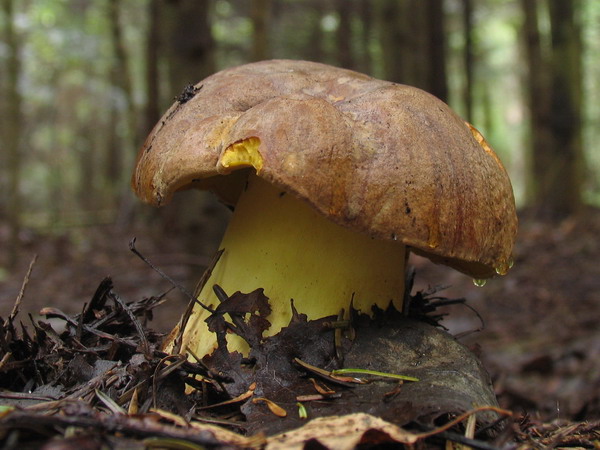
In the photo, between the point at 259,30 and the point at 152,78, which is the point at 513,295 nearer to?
the point at 259,30

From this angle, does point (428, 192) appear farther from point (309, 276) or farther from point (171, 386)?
point (171, 386)

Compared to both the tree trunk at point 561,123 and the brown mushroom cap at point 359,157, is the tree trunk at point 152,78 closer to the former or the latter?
the tree trunk at point 561,123

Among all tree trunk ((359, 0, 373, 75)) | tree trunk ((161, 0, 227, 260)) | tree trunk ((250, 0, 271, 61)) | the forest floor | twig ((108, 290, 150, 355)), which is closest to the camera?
twig ((108, 290, 150, 355))

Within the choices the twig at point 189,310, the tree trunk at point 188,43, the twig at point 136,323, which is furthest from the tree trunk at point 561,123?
the twig at point 136,323

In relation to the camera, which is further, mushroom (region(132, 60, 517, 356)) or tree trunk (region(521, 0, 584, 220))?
tree trunk (region(521, 0, 584, 220))

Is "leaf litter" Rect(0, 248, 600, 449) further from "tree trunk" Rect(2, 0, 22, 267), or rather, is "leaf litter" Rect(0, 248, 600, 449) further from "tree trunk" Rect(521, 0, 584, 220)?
"tree trunk" Rect(521, 0, 584, 220)

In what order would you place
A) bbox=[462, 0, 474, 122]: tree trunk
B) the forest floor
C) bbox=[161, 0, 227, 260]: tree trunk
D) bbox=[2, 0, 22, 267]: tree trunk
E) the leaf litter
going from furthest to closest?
bbox=[462, 0, 474, 122]: tree trunk
bbox=[2, 0, 22, 267]: tree trunk
bbox=[161, 0, 227, 260]: tree trunk
the forest floor
the leaf litter

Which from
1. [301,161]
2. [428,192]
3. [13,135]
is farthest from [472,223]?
[13,135]

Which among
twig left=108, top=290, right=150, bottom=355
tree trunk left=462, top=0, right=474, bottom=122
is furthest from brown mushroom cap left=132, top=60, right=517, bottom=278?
tree trunk left=462, top=0, right=474, bottom=122
